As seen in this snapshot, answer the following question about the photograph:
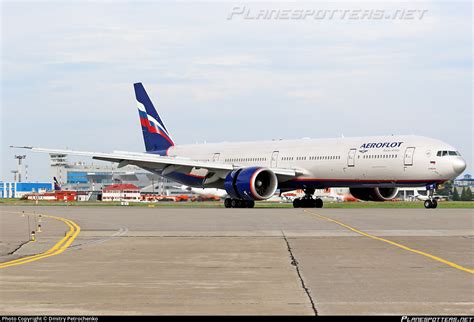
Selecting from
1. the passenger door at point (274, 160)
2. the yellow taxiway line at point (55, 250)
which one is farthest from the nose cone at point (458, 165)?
the yellow taxiway line at point (55, 250)

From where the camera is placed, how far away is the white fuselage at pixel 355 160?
4341 cm

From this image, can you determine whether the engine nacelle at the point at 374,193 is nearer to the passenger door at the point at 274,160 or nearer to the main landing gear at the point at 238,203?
the passenger door at the point at 274,160

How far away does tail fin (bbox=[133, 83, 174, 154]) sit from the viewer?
61844 mm

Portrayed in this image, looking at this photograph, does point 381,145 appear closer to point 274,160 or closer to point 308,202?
point 308,202

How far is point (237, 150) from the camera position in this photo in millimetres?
55281

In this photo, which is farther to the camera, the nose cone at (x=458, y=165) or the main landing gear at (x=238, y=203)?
the main landing gear at (x=238, y=203)

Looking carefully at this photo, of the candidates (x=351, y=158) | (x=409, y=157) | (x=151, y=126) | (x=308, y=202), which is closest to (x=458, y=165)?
(x=409, y=157)

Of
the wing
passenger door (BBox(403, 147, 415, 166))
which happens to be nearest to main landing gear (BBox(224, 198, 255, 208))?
the wing

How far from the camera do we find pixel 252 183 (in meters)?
46.0

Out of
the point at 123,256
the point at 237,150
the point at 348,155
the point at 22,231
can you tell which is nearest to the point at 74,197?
the point at 237,150

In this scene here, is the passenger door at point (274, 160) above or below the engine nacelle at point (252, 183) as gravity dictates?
above

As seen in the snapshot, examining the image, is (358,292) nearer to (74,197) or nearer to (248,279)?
(248,279)

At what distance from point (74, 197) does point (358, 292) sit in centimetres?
9685

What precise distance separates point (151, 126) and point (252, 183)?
18118 mm
